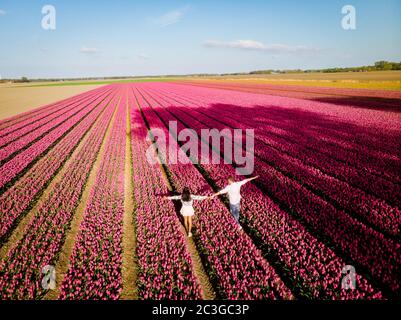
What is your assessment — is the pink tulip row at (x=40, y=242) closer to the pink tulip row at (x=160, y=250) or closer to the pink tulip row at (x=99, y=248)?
the pink tulip row at (x=99, y=248)

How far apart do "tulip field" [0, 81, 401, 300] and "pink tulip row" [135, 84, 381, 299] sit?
31mm

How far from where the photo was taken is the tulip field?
5.65 metres

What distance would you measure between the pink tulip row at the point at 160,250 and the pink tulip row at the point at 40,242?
2496 mm

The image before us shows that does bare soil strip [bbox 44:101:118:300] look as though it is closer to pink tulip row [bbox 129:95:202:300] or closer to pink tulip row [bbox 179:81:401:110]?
pink tulip row [bbox 129:95:202:300]

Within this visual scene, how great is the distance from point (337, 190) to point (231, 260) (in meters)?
5.97

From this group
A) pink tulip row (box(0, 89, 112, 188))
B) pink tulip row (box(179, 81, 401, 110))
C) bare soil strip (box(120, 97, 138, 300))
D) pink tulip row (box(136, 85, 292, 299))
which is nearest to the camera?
pink tulip row (box(136, 85, 292, 299))

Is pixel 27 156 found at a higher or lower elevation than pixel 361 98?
lower

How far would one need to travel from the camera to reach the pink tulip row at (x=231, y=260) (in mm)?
5469

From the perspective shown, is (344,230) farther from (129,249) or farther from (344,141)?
(344,141)

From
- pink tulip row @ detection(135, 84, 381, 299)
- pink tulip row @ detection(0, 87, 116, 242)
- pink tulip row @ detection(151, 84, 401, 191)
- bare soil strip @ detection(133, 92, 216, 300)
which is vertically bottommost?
bare soil strip @ detection(133, 92, 216, 300)

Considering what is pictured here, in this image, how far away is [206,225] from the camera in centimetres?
777

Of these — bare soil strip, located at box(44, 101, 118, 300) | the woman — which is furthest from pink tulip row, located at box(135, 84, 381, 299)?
bare soil strip, located at box(44, 101, 118, 300)

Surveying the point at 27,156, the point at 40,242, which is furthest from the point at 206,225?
the point at 27,156

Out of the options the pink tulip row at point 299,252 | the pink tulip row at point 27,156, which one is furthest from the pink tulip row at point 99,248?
the pink tulip row at point 27,156
